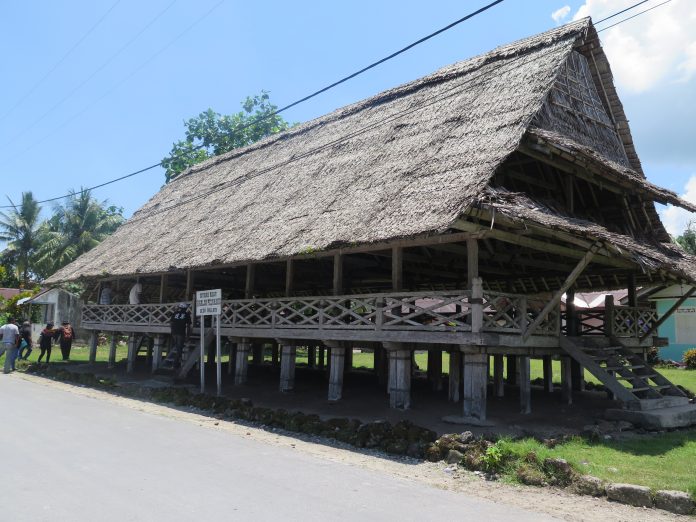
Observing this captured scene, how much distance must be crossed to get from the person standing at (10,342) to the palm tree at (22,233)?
24535 millimetres

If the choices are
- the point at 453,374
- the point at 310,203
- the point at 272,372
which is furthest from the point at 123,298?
the point at 453,374

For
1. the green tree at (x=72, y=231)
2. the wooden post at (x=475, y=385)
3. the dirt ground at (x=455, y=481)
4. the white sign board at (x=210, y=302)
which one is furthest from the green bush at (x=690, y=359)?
the green tree at (x=72, y=231)

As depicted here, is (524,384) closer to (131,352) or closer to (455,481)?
(455,481)

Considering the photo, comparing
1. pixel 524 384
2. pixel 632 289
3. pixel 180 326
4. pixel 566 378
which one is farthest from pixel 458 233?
pixel 180 326

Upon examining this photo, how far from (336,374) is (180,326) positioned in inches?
257

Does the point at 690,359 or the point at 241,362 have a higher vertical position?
the point at 690,359

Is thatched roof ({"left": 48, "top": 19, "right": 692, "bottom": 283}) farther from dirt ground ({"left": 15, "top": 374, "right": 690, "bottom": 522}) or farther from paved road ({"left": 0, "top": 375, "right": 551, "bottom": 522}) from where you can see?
paved road ({"left": 0, "top": 375, "right": 551, "bottom": 522})

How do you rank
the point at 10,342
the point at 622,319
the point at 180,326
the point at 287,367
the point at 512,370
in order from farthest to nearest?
the point at 10,342, the point at 512,370, the point at 180,326, the point at 287,367, the point at 622,319

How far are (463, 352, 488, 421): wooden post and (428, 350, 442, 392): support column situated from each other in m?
5.07

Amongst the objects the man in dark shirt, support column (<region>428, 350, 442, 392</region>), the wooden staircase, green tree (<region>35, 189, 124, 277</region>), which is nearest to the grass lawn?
the wooden staircase

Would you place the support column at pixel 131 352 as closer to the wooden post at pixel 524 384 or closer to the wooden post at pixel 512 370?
the wooden post at pixel 512 370

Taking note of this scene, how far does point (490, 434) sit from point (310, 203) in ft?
25.5

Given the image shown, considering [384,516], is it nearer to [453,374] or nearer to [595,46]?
[453,374]

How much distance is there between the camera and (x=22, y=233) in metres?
43.2
